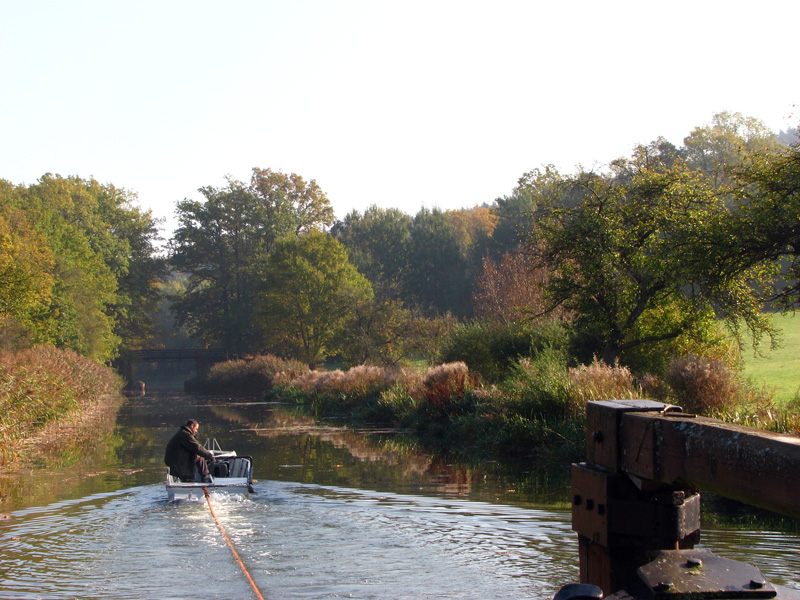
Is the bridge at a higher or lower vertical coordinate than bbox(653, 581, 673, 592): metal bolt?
lower

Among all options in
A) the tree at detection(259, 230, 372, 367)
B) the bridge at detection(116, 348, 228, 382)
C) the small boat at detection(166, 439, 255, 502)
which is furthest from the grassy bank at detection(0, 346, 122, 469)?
the bridge at detection(116, 348, 228, 382)

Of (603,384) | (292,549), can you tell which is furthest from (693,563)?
(603,384)

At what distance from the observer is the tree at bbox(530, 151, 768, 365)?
22797 mm

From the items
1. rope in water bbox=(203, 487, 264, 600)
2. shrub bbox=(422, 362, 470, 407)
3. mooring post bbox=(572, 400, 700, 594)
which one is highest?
mooring post bbox=(572, 400, 700, 594)

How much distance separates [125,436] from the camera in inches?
1130

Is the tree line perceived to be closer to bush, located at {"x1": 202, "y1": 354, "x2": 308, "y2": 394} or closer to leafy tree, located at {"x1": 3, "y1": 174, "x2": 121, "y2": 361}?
leafy tree, located at {"x1": 3, "y1": 174, "x2": 121, "y2": 361}

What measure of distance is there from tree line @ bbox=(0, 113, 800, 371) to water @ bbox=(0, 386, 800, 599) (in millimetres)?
8045

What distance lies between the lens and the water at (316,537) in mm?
8977

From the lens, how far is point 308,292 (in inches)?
2881

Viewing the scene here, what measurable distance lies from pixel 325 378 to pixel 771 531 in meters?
37.1

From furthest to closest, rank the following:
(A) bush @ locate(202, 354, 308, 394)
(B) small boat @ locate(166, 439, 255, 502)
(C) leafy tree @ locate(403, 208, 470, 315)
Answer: (C) leafy tree @ locate(403, 208, 470, 315), (A) bush @ locate(202, 354, 308, 394), (B) small boat @ locate(166, 439, 255, 502)

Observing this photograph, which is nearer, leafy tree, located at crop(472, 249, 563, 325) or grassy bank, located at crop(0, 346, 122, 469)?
grassy bank, located at crop(0, 346, 122, 469)

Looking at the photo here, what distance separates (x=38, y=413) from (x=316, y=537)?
1896 centimetres

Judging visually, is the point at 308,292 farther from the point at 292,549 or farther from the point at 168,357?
the point at 292,549
